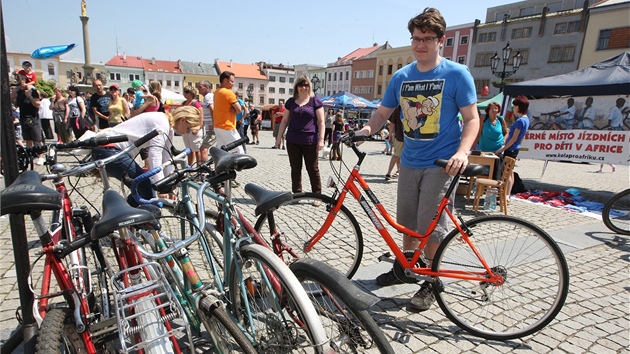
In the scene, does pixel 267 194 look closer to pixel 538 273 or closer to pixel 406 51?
pixel 538 273

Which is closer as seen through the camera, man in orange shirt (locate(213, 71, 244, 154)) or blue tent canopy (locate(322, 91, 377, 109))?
man in orange shirt (locate(213, 71, 244, 154))

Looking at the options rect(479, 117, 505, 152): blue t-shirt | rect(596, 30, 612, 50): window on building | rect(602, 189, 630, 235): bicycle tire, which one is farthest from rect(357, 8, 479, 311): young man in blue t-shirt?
rect(596, 30, 612, 50): window on building

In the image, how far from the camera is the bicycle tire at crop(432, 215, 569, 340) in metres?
2.46

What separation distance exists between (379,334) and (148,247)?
1346mm

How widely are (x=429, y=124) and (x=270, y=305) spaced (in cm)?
173

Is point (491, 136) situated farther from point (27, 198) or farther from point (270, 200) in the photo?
point (27, 198)

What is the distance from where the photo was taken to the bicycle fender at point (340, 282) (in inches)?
60.7

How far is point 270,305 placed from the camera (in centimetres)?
186

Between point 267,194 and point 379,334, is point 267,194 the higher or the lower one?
the higher one

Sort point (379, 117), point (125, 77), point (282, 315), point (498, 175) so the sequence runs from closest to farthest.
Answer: point (282, 315), point (379, 117), point (498, 175), point (125, 77)

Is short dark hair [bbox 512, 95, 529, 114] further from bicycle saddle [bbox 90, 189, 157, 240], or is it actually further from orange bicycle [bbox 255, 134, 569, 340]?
bicycle saddle [bbox 90, 189, 157, 240]

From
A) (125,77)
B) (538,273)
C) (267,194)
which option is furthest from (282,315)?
(125,77)

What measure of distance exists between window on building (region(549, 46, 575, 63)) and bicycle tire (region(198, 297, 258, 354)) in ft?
Result: 147

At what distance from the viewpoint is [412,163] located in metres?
2.82
